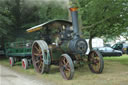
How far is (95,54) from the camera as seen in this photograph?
689 centimetres

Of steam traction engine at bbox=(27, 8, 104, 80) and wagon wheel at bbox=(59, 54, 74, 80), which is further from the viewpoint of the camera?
steam traction engine at bbox=(27, 8, 104, 80)

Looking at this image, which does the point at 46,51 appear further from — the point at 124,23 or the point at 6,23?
the point at 6,23

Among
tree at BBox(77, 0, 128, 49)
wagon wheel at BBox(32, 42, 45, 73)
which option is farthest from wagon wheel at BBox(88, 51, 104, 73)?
tree at BBox(77, 0, 128, 49)

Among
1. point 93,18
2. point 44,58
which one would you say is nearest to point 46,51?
point 44,58

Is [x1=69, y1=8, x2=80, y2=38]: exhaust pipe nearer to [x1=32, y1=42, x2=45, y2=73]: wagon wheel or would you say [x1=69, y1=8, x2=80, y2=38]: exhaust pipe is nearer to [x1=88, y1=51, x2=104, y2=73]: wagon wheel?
[x1=88, y1=51, x2=104, y2=73]: wagon wheel

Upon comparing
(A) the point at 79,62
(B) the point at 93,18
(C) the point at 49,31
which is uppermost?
(B) the point at 93,18

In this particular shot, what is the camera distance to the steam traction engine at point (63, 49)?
6.34 meters

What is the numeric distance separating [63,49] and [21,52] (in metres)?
3.43

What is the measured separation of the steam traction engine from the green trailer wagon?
1223 mm

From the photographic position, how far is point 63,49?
6910 mm

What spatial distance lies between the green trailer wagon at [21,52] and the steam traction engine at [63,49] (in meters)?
1.22

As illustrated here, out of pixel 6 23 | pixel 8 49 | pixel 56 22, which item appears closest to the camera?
pixel 56 22

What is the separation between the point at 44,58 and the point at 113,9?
3974mm

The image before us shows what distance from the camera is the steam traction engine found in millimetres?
6339
